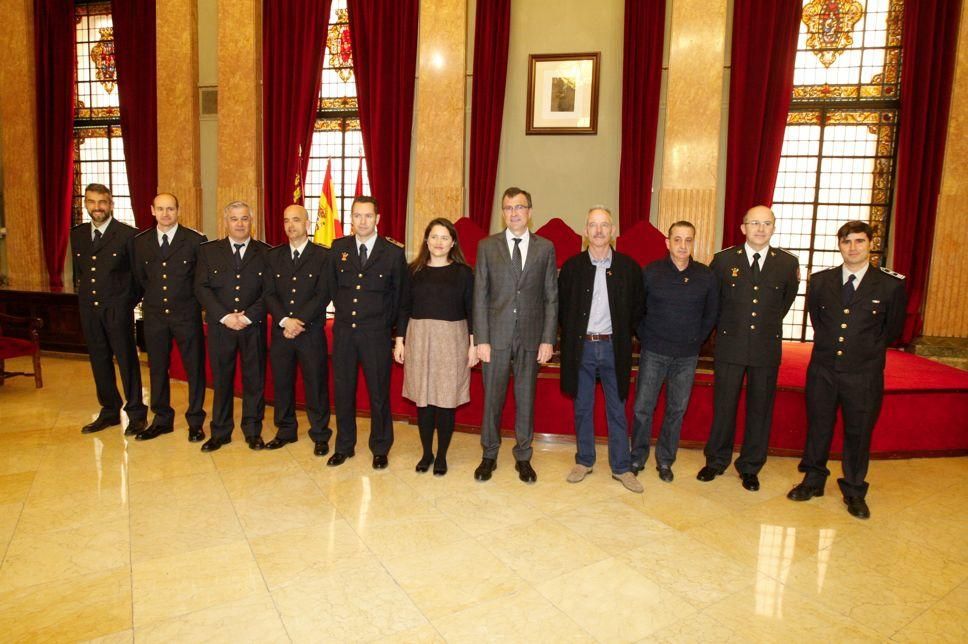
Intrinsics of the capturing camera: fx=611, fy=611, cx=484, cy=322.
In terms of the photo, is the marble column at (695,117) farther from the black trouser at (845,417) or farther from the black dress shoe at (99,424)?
the black dress shoe at (99,424)

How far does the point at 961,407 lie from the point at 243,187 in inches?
288

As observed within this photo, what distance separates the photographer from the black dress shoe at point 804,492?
11.4 ft

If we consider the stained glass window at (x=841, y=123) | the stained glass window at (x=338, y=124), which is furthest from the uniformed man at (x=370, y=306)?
the stained glass window at (x=841, y=123)

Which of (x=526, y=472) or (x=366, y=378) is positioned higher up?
(x=366, y=378)

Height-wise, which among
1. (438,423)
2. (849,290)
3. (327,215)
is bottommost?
(438,423)

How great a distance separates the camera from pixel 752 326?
3480mm

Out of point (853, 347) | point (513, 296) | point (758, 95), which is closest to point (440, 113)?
point (758, 95)

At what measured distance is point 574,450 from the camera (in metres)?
4.27

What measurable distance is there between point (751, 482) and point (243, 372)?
3.31 m

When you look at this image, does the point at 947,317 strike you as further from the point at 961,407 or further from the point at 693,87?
the point at 693,87

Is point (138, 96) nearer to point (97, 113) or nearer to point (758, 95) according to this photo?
point (97, 113)

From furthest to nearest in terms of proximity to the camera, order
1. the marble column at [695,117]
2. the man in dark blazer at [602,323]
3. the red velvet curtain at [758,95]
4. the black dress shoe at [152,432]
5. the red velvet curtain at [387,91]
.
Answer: the red velvet curtain at [387,91], the marble column at [695,117], the red velvet curtain at [758,95], the black dress shoe at [152,432], the man in dark blazer at [602,323]

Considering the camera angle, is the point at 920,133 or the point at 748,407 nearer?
the point at 748,407

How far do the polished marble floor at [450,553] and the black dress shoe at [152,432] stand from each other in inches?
5.0
